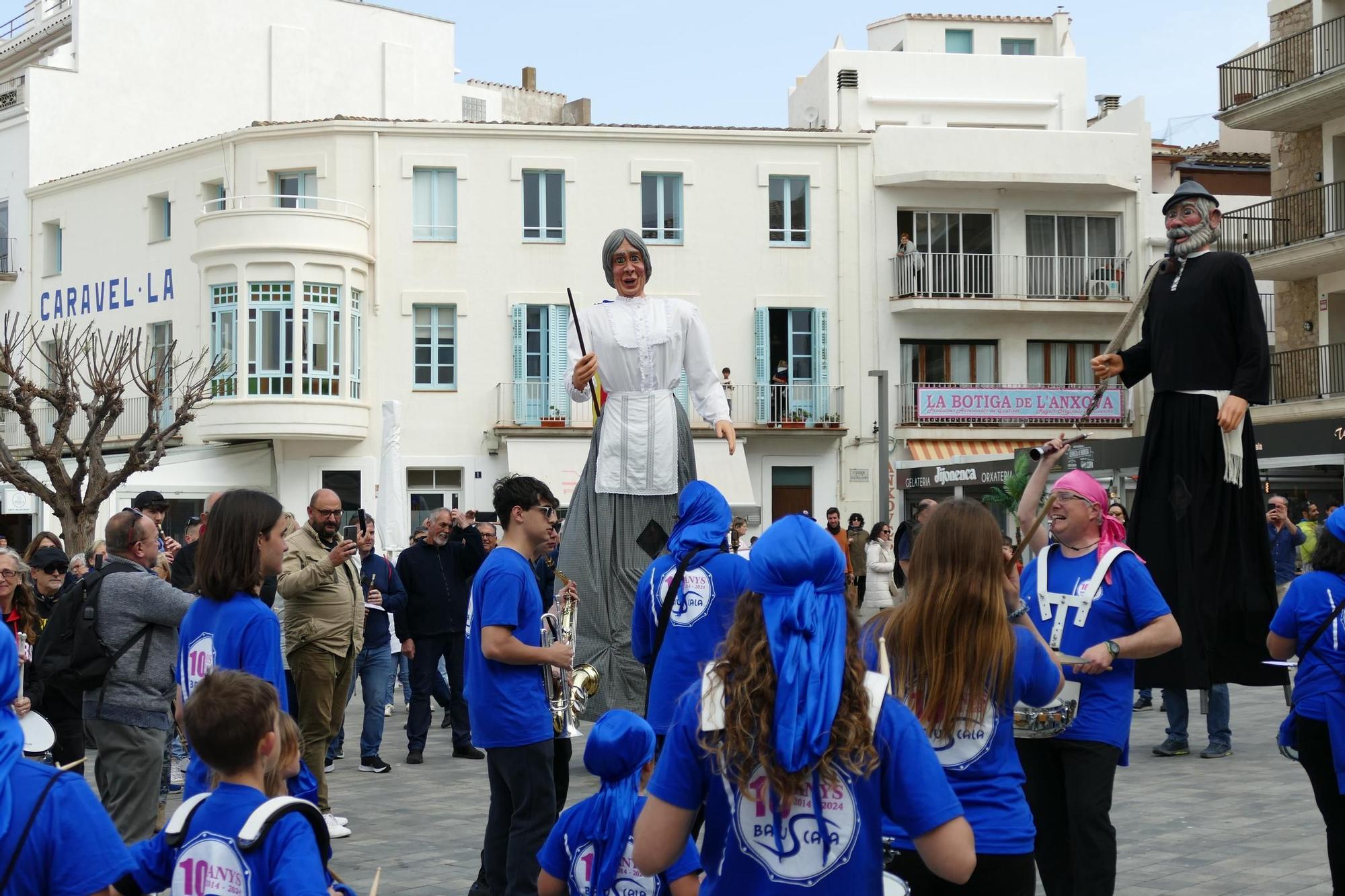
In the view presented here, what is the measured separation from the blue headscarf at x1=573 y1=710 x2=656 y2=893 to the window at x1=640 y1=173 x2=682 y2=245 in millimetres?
31184

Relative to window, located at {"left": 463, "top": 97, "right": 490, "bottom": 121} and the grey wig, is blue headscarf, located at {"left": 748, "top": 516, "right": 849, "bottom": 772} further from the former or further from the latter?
window, located at {"left": 463, "top": 97, "right": 490, "bottom": 121}

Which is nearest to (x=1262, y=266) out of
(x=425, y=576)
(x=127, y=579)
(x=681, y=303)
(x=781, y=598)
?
(x=425, y=576)

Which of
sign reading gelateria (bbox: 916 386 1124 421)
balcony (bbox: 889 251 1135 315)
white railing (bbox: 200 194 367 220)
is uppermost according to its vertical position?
white railing (bbox: 200 194 367 220)

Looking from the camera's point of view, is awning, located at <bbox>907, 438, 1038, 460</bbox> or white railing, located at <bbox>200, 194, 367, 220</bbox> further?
awning, located at <bbox>907, 438, 1038, 460</bbox>

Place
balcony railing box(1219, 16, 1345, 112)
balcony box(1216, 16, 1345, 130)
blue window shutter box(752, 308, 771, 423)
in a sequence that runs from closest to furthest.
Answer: balcony box(1216, 16, 1345, 130)
balcony railing box(1219, 16, 1345, 112)
blue window shutter box(752, 308, 771, 423)

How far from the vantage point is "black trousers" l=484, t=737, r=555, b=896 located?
6219mm

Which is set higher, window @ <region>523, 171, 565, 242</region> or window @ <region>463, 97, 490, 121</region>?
window @ <region>463, 97, 490, 121</region>

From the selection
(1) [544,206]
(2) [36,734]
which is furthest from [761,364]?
(2) [36,734]

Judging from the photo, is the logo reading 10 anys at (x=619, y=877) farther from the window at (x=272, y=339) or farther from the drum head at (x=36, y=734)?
the window at (x=272, y=339)

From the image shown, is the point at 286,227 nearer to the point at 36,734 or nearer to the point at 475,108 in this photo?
the point at 475,108

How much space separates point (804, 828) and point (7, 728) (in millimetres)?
1649

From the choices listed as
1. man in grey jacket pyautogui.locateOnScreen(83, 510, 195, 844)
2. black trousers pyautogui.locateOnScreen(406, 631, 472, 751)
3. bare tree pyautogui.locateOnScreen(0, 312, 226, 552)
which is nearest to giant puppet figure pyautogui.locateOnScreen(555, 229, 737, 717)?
man in grey jacket pyautogui.locateOnScreen(83, 510, 195, 844)

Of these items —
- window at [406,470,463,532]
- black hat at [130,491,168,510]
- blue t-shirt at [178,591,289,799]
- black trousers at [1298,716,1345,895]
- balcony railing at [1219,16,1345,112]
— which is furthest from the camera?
window at [406,470,463,532]

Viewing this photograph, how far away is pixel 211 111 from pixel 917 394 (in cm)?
1972
